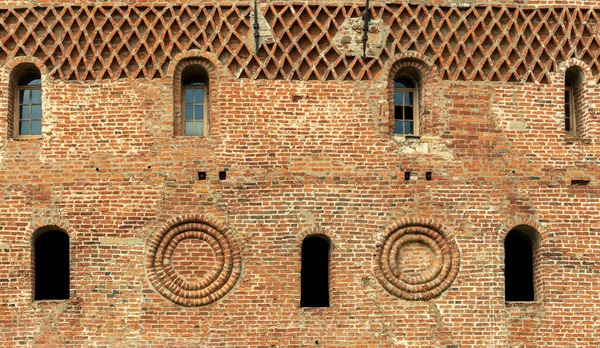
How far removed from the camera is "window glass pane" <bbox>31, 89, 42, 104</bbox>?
18.0 metres

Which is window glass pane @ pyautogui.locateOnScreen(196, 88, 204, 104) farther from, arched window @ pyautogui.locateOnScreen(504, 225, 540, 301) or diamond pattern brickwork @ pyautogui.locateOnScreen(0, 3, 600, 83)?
arched window @ pyautogui.locateOnScreen(504, 225, 540, 301)

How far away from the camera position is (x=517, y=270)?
18.3 meters

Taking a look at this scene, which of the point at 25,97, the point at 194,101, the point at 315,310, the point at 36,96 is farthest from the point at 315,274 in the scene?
the point at 25,97

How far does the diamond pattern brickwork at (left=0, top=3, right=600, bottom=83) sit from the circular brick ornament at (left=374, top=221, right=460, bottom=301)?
2.70 meters

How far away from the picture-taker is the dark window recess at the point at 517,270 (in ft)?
59.9

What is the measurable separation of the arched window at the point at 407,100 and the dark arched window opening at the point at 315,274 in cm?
245

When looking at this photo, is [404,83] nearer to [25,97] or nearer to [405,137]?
[405,137]

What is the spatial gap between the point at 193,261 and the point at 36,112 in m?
3.84

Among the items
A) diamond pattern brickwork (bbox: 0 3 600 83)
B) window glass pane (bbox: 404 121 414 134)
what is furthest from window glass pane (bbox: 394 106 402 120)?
diamond pattern brickwork (bbox: 0 3 600 83)

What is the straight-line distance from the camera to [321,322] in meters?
17.0

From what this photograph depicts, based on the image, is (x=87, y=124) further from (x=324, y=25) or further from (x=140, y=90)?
(x=324, y=25)

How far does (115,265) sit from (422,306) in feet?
16.7

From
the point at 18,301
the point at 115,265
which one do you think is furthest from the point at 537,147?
the point at 18,301

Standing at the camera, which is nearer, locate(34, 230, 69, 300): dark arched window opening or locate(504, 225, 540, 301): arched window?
locate(34, 230, 69, 300): dark arched window opening
